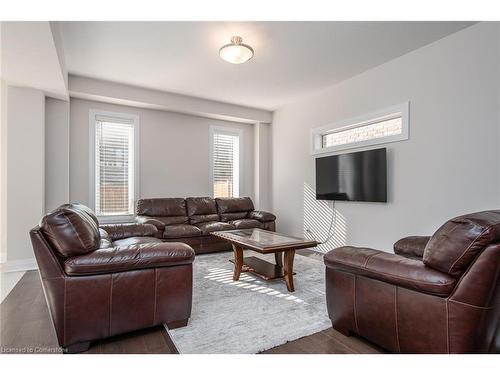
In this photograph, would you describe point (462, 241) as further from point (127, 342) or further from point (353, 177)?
point (353, 177)

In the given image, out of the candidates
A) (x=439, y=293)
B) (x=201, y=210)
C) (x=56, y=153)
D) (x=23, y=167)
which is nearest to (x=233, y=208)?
(x=201, y=210)

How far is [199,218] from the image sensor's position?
506 cm

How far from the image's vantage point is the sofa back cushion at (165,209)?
15.7 feet

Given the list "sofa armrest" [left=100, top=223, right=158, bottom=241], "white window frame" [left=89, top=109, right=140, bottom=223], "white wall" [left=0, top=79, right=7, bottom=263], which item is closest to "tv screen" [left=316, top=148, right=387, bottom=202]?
"sofa armrest" [left=100, top=223, right=158, bottom=241]

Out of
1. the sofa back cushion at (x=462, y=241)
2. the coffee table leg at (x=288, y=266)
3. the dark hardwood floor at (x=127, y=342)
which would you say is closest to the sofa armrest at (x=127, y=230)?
the dark hardwood floor at (x=127, y=342)

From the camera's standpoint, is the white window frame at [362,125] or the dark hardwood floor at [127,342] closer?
the dark hardwood floor at [127,342]

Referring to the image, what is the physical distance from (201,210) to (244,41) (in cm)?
307

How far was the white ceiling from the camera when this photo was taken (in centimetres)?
288

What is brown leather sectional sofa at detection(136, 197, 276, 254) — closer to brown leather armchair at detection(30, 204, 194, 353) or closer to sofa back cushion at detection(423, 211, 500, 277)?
brown leather armchair at detection(30, 204, 194, 353)

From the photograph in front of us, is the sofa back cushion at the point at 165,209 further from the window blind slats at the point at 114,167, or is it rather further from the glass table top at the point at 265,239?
the glass table top at the point at 265,239

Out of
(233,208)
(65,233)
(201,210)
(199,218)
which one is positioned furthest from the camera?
(233,208)

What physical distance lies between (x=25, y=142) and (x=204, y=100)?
2883mm
